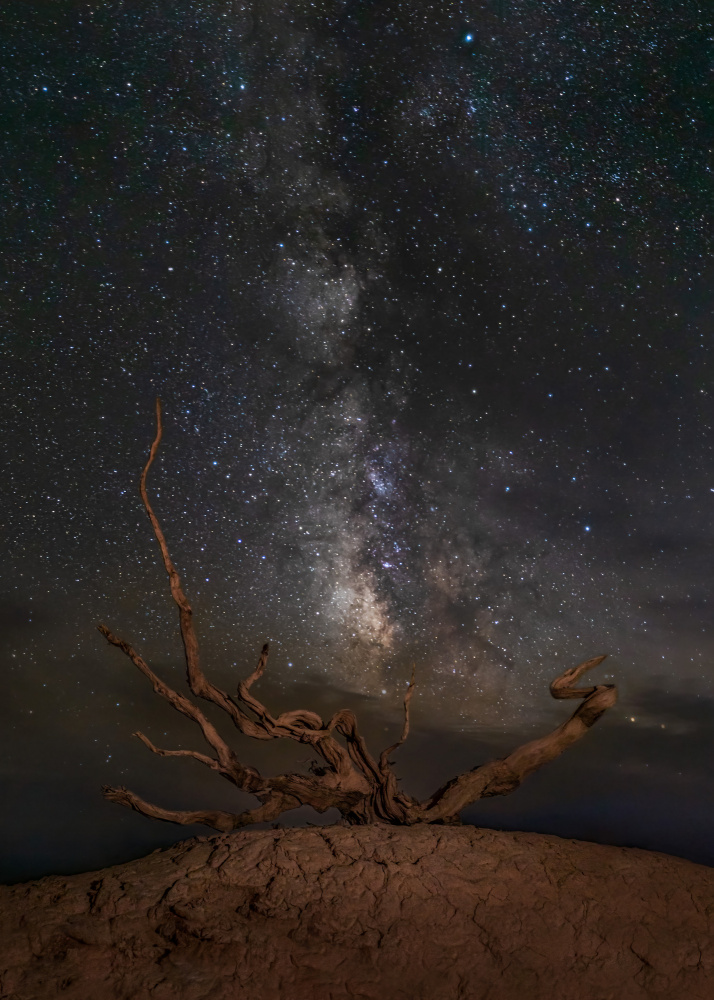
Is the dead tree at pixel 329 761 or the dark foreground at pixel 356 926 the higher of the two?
the dead tree at pixel 329 761

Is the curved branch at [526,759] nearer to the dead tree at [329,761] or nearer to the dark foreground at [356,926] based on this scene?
the dead tree at [329,761]

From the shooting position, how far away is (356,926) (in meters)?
6.23

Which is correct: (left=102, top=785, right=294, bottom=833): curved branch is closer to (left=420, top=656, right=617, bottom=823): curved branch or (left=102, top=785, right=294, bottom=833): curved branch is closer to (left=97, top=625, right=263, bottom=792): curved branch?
(left=97, top=625, right=263, bottom=792): curved branch

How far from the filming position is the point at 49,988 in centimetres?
549

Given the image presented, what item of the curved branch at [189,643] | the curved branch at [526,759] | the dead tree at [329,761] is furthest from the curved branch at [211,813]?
the curved branch at [526,759]

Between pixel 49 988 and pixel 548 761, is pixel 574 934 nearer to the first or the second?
pixel 548 761

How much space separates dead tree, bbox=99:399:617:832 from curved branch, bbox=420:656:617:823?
0.01m

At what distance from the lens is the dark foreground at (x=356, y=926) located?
5.74 metres

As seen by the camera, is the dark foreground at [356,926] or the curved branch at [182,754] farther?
the curved branch at [182,754]

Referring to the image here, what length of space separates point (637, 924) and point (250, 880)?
401 cm

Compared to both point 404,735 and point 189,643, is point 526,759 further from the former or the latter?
point 189,643

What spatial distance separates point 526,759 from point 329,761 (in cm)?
293

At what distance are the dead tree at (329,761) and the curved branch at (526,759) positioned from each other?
14 mm

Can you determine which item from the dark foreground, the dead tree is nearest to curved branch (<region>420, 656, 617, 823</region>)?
the dead tree
